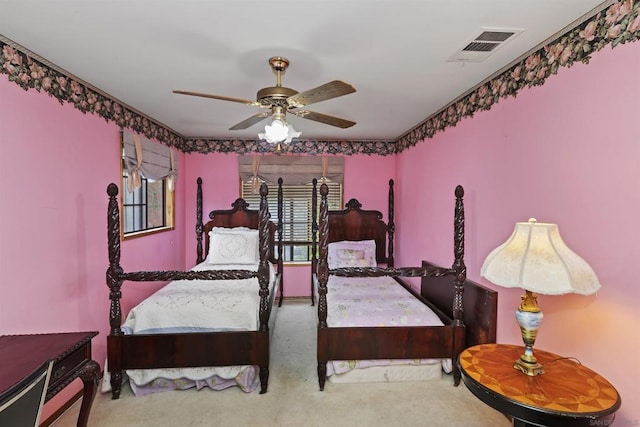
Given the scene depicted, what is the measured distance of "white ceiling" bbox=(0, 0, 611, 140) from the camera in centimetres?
164

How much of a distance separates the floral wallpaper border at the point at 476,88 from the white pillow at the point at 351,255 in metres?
1.55

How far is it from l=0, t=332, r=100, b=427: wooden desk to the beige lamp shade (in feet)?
6.90

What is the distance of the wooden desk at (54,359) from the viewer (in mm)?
1406

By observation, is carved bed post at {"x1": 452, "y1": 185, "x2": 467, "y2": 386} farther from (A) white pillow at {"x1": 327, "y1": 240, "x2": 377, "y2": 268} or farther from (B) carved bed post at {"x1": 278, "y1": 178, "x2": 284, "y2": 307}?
(B) carved bed post at {"x1": 278, "y1": 178, "x2": 284, "y2": 307}

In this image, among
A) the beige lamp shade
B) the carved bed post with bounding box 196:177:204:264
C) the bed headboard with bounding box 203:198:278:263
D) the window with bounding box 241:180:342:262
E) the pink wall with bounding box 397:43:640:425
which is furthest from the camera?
the window with bounding box 241:180:342:262

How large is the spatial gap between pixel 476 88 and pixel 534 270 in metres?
1.90

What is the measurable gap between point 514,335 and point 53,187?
346 centimetres

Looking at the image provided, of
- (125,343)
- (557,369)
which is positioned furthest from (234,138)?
(557,369)

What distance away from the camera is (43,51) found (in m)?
2.10

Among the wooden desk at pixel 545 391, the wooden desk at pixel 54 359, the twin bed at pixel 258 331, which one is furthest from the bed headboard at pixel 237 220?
the wooden desk at pixel 545 391

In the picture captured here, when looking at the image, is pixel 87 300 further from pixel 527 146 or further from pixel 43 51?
pixel 527 146

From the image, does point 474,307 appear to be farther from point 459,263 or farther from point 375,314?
point 375,314

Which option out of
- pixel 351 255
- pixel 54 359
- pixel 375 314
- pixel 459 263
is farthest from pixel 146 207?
pixel 459 263

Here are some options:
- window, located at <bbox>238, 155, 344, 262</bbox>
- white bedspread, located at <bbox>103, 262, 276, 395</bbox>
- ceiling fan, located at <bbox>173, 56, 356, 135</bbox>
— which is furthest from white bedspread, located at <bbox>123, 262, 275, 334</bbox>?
window, located at <bbox>238, 155, 344, 262</bbox>
